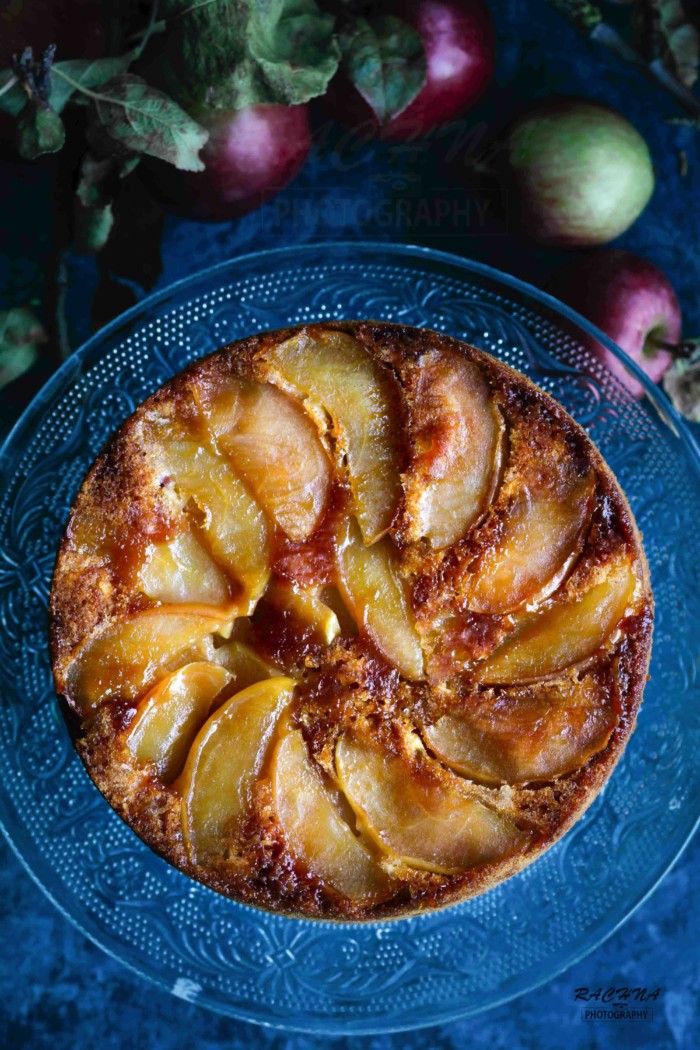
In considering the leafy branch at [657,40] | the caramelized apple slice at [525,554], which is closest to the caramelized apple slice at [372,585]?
the caramelized apple slice at [525,554]

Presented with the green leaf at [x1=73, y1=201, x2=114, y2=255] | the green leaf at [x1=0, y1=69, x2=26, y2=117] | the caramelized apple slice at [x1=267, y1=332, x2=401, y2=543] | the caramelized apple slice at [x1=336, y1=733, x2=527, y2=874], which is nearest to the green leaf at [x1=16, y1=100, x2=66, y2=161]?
the green leaf at [x1=0, y1=69, x2=26, y2=117]

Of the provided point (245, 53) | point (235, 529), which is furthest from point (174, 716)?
point (245, 53)

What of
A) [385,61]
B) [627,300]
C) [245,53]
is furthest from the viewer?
[627,300]

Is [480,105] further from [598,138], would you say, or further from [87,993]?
[87,993]

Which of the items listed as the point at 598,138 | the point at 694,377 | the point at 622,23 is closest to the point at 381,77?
the point at 598,138

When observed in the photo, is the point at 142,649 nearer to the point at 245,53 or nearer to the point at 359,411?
the point at 359,411

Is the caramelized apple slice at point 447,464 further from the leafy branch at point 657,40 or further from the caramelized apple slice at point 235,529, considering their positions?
the leafy branch at point 657,40
